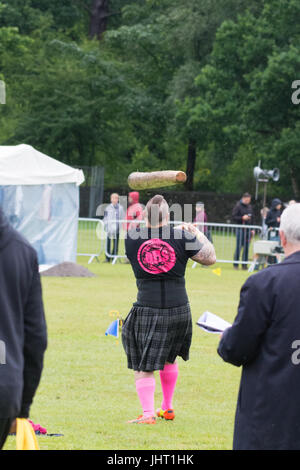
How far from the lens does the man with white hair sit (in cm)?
411

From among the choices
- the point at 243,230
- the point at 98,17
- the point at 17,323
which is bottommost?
the point at 243,230

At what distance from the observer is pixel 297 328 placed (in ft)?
13.6

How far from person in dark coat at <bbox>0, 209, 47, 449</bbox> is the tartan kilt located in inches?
125

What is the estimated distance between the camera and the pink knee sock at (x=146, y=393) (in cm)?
702

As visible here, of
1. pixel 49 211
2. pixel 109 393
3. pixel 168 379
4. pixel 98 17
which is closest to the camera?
→ pixel 168 379

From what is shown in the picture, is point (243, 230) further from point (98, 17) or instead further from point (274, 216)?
point (98, 17)

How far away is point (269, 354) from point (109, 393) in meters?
4.17

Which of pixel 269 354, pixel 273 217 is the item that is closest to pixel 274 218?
pixel 273 217

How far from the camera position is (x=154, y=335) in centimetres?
692

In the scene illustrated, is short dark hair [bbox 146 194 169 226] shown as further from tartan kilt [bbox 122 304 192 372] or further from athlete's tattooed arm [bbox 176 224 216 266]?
tartan kilt [bbox 122 304 192 372]

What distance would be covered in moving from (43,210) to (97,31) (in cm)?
3559

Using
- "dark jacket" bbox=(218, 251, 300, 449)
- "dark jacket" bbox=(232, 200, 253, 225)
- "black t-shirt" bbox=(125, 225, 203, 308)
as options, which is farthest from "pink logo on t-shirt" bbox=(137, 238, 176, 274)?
"dark jacket" bbox=(232, 200, 253, 225)

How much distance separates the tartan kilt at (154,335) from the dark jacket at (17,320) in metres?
3.17

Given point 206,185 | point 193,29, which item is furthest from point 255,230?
point 206,185
